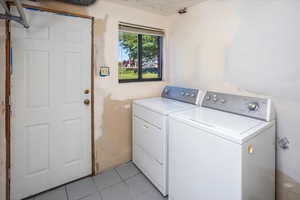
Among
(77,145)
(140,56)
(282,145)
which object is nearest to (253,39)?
(282,145)

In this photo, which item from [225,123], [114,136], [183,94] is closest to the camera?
[225,123]

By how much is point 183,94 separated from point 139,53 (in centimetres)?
97

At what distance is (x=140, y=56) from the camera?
8.29 ft

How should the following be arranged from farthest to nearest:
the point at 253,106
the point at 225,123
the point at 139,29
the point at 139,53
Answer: the point at 139,53
the point at 139,29
the point at 253,106
the point at 225,123

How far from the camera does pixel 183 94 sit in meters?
2.14

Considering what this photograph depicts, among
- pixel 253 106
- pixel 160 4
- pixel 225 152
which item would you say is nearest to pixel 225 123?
pixel 225 152

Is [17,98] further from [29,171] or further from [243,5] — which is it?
[243,5]

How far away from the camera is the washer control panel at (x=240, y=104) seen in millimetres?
1343

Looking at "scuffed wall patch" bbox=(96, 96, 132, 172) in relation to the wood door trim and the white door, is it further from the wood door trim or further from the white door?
the wood door trim

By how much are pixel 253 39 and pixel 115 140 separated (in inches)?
79.8

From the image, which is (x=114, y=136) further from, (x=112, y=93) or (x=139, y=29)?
(x=139, y=29)

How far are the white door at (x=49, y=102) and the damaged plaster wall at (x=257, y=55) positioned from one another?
1.44 m

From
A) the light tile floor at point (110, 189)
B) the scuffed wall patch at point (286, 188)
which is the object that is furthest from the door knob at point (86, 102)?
the scuffed wall patch at point (286, 188)

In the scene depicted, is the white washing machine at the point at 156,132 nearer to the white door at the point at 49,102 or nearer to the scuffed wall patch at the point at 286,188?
the white door at the point at 49,102
